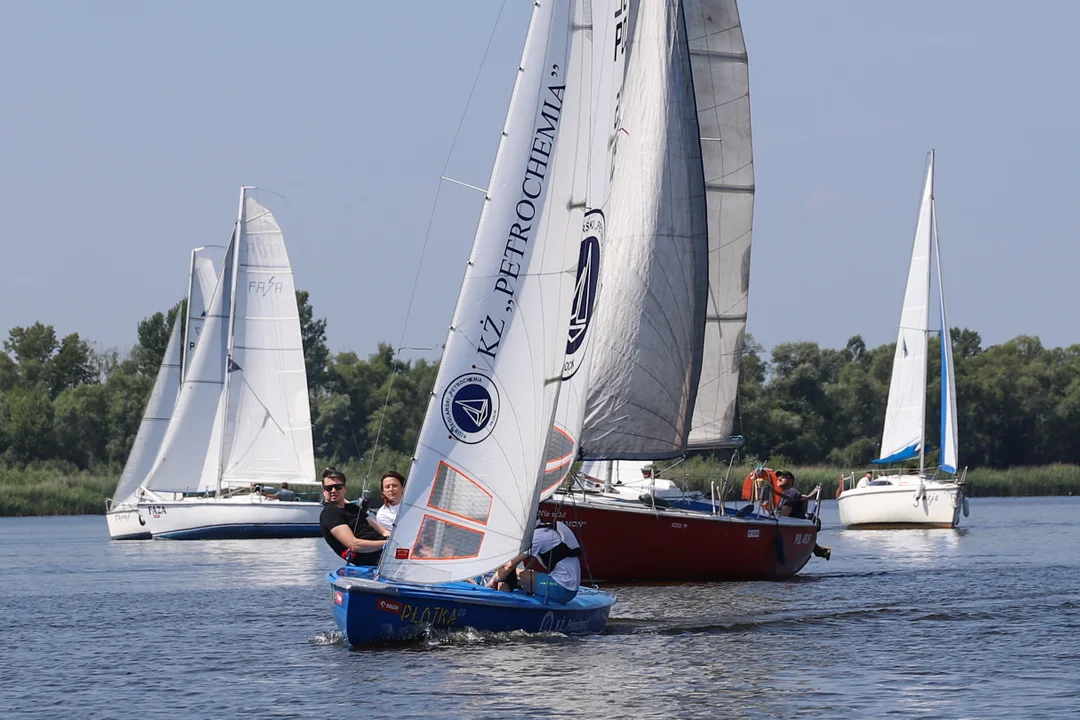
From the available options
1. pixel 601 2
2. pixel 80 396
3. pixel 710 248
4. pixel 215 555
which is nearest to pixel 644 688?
pixel 601 2

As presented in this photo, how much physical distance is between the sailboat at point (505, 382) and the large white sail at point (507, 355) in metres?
0.01

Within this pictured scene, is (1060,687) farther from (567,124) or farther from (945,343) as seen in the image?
(945,343)

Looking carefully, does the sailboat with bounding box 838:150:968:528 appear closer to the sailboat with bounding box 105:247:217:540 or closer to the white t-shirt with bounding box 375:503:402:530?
the sailboat with bounding box 105:247:217:540

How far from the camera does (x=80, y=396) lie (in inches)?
3748

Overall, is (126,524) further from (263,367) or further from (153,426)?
(263,367)

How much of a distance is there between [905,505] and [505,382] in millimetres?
30811

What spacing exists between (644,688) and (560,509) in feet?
29.0

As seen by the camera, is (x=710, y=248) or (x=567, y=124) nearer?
(x=567, y=124)

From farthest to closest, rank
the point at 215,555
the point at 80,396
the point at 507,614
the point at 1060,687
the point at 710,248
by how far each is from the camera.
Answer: the point at 80,396
the point at 215,555
the point at 710,248
the point at 507,614
the point at 1060,687

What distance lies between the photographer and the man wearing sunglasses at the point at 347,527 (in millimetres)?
18625

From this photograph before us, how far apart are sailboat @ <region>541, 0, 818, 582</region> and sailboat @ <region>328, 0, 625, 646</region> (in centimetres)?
618

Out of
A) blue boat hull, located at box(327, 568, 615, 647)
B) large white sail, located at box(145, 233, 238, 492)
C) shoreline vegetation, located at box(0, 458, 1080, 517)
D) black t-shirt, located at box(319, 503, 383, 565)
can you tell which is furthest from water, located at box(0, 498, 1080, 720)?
shoreline vegetation, located at box(0, 458, 1080, 517)

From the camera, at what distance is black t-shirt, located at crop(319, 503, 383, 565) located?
18875mm

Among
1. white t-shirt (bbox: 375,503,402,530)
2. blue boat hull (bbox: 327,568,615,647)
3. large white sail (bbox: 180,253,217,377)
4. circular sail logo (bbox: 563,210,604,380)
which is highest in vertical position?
large white sail (bbox: 180,253,217,377)
